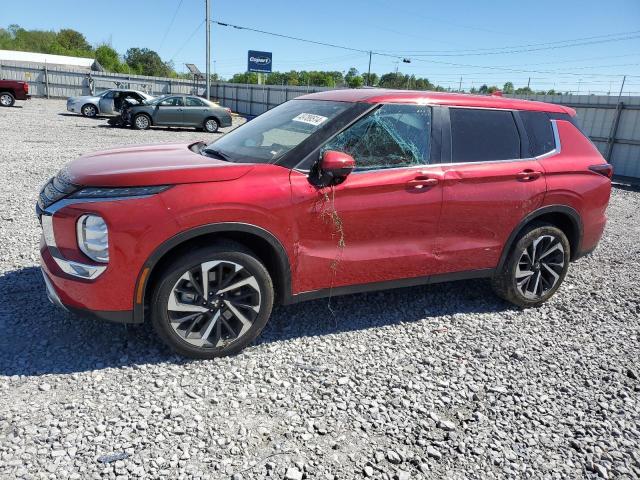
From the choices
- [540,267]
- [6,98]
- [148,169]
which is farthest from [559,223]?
[6,98]

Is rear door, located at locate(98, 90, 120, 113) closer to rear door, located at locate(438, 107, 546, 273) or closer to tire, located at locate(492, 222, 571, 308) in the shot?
rear door, located at locate(438, 107, 546, 273)

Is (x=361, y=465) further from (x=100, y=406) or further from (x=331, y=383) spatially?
(x=100, y=406)

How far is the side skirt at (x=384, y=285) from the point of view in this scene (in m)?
3.52

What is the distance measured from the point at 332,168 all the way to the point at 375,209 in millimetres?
526

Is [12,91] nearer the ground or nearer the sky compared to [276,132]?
nearer the ground

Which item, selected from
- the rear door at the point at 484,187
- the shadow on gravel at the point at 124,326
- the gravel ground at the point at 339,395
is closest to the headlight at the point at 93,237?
the shadow on gravel at the point at 124,326

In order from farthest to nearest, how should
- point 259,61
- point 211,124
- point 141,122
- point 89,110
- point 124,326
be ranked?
point 259,61
point 89,110
point 211,124
point 141,122
point 124,326

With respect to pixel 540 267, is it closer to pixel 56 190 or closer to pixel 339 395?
pixel 339 395

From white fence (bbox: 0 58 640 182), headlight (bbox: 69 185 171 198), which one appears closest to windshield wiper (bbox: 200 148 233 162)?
headlight (bbox: 69 185 171 198)

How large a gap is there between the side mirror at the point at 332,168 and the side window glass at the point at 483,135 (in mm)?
1071

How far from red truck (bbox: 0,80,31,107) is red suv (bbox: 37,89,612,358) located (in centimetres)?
2669

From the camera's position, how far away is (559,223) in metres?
4.58

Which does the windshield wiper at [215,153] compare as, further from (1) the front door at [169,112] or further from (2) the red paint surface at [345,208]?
(1) the front door at [169,112]

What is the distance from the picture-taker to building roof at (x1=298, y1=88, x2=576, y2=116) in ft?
12.4
